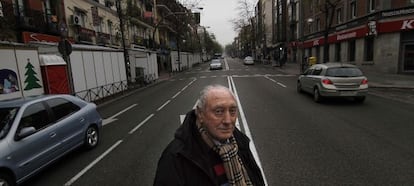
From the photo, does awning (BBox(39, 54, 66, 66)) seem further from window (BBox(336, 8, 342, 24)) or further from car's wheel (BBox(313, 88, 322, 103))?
window (BBox(336, 8, 342, 24))

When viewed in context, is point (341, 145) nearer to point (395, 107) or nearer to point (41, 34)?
point (395, 107)

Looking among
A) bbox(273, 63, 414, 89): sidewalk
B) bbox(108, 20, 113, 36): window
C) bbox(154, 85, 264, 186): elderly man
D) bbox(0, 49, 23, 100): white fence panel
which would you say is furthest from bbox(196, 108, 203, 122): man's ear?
bbox(108, 20, 113, 36): window

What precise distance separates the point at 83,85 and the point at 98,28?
12.0 metres

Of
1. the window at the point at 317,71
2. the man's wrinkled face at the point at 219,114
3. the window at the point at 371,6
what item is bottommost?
the window at the point at 317,71

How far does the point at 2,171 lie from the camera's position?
12.7 ft

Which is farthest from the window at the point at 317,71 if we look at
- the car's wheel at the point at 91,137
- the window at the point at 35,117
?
the window at the point at 35,117

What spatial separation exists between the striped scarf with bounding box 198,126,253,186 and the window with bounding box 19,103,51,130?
4.02 metres

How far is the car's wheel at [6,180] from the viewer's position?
12.6 ft

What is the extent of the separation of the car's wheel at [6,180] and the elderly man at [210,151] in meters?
3.41

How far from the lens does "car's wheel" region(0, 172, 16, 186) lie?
151 inches

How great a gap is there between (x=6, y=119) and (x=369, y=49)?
25.4 meters

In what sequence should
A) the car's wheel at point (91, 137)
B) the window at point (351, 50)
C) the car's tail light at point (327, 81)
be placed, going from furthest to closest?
the window at point (351, 50) → the car's tail light at point (327, 81) → the car's wheel at point (91, 137)

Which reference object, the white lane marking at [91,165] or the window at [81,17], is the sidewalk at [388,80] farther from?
the window at [81,17]

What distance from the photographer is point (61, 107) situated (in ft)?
18.7
